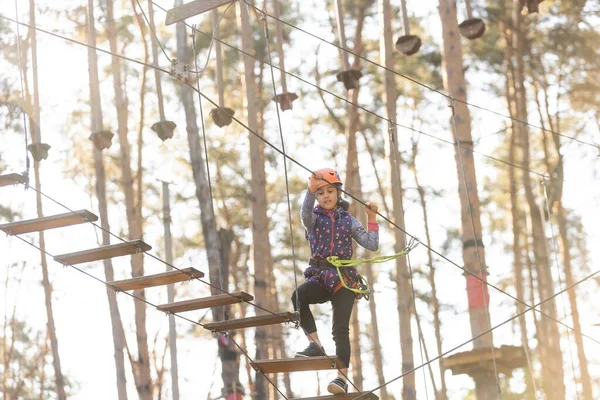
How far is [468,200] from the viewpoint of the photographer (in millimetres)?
7887

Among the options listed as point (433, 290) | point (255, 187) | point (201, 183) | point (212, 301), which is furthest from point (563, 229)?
point (212, 301)

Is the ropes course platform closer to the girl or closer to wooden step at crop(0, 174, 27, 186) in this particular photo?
the girl

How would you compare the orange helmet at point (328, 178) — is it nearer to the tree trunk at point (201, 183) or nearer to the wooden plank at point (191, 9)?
the wooden plank at point (191, 9)

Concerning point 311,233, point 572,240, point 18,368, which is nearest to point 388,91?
point 311,233

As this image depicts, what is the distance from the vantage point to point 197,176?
13.4 meters

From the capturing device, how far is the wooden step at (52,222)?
4816 millimetres

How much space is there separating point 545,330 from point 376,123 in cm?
507

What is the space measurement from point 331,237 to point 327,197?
233 millimetres

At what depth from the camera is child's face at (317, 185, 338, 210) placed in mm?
5414

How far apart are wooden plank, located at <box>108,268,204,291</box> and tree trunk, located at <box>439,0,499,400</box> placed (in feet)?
8.91

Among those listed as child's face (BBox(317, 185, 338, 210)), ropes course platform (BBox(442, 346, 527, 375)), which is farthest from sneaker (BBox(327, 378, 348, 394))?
ropes course platform (BBox(442, 346, 527, 375))

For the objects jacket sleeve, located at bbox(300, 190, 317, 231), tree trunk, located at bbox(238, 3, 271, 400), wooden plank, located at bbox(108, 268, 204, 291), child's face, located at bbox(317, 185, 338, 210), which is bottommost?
wooden plank, located at bbox(108, 268, 204, 291)

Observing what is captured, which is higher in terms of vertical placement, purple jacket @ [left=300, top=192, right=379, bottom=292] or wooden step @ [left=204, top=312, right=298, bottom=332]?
purple jacket @ [left=300, top=192, right=379, bottom=292]

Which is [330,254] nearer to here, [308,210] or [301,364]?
[308,210]
